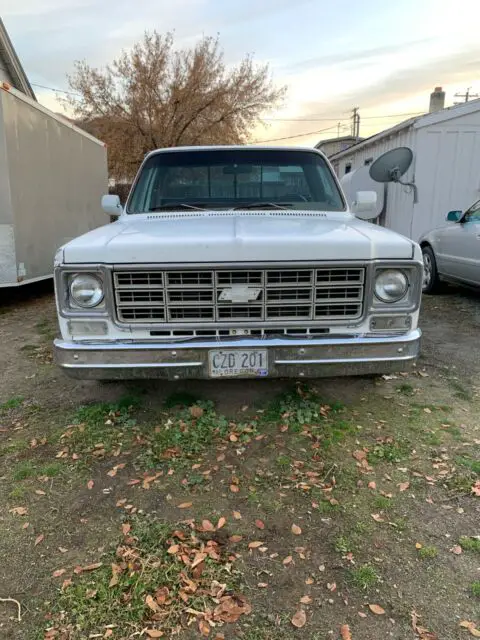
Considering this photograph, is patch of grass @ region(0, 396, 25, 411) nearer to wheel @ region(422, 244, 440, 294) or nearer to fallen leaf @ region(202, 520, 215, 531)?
fallen leaf @ region(202, 520, 215, 531)

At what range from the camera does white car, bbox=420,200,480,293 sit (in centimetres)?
675

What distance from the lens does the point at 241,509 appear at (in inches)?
103

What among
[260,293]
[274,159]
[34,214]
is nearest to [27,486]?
[260,293]

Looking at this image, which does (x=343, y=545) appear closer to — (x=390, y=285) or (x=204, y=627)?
(x=204, y=627)

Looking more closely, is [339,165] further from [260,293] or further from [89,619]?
[89,619]

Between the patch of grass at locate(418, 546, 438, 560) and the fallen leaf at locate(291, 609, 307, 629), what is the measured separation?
0.68 meters

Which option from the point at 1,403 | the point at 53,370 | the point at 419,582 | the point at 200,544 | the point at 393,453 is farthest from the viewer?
the point at 53,370

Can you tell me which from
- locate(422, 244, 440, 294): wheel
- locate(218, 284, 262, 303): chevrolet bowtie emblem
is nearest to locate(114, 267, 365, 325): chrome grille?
locate(218, 284, 262, 303): chevrolet bowtie emblem

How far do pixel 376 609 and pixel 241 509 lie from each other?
2.83ft

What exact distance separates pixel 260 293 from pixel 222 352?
17.2 inches

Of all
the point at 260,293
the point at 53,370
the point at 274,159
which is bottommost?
the point at 53,370

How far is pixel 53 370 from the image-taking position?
4727 millimetres

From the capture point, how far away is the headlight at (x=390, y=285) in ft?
10.0

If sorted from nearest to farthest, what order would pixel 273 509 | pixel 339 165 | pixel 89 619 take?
pixel 89 619
pixel 273 509
pixel 339 165
